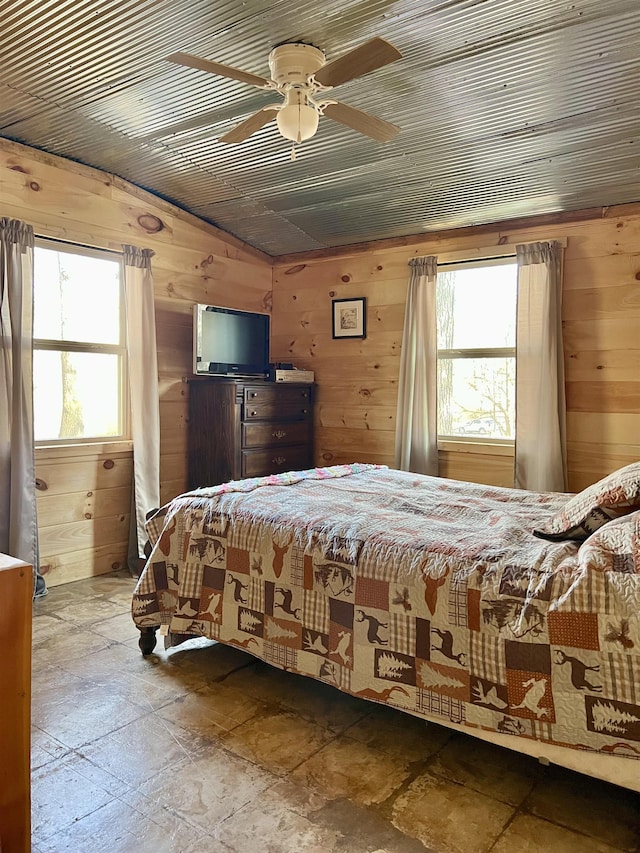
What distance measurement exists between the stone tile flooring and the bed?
0.62 feet

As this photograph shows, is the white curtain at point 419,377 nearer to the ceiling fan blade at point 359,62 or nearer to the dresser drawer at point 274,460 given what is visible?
the dresser drawer at point 274,460

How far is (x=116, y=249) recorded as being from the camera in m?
3.92

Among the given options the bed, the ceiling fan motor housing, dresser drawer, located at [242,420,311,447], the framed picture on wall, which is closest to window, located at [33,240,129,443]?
dresser drawer, located at [242,420,311,447]

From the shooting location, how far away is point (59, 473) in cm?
368

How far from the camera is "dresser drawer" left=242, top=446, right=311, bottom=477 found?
4223 millimetres

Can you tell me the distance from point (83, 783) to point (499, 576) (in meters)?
1.36

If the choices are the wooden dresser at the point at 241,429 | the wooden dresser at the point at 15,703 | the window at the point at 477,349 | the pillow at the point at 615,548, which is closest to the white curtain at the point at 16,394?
the wooden dresser at the point at 241,429

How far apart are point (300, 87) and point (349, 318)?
7.78 feet

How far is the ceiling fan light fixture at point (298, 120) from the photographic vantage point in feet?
7.45

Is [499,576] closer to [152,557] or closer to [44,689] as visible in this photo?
[152,557]

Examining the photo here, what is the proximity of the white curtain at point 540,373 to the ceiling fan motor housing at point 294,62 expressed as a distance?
76.0 inches

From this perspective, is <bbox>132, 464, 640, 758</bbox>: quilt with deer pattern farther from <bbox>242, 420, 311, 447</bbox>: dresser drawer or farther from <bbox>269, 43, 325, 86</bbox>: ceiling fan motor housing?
<bbox>269, 43, 325, 86</bbox>: ceiling fan motor housing

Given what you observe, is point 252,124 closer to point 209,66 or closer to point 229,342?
point 209,66

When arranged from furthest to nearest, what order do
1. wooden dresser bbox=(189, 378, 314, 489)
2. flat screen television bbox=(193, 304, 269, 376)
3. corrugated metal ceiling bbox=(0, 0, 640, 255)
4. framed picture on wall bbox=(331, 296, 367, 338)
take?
framed picture on wall bbox=(331, 296, 367, 338), flat screen television bbox=(193, 304, 269, 376), wooden dresser bbox=(189, 378, 314, 489), corrugated metal ceiling bbox=(0, 0, 640, 255)
